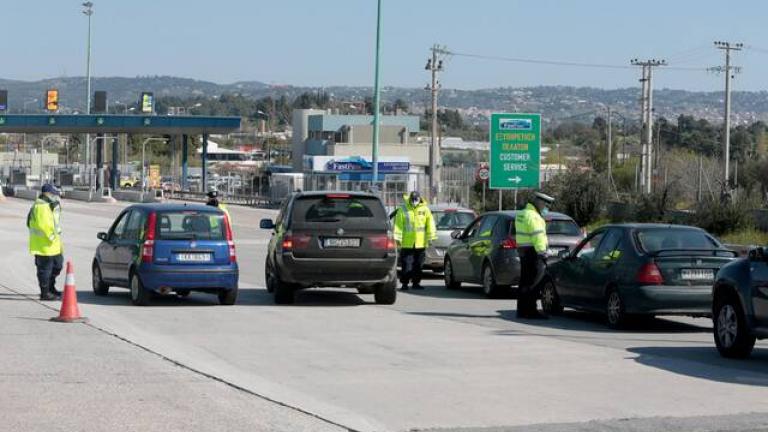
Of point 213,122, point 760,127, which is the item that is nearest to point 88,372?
point 213,122

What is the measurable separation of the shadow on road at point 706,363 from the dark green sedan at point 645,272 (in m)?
1.35

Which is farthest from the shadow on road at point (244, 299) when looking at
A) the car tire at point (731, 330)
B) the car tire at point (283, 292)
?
the car tire at point (731, 330)

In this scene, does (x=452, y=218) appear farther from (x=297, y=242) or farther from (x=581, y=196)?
(x=581, y=196)

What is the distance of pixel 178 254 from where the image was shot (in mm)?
19172

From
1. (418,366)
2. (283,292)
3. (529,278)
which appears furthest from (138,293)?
(418,366)

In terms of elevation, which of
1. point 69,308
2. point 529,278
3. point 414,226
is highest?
point 414,226

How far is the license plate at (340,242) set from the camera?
760 inches

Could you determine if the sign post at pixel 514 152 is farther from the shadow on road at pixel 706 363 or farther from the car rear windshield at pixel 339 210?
the shadow on road at pixel 706 363

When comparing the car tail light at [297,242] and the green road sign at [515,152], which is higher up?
the green road sign at [515,152]

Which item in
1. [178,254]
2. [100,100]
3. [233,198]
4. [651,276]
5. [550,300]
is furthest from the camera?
[233,198]

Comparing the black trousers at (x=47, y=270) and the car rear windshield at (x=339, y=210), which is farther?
the black trousers at (x=47, y=270)

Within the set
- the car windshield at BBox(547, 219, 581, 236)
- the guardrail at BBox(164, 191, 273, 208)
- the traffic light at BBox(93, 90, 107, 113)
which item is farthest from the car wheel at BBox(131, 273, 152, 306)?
the traffic light at BBox(93, 90, 107, 113)

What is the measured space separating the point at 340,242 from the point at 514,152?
61.1ft

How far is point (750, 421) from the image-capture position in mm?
9805
